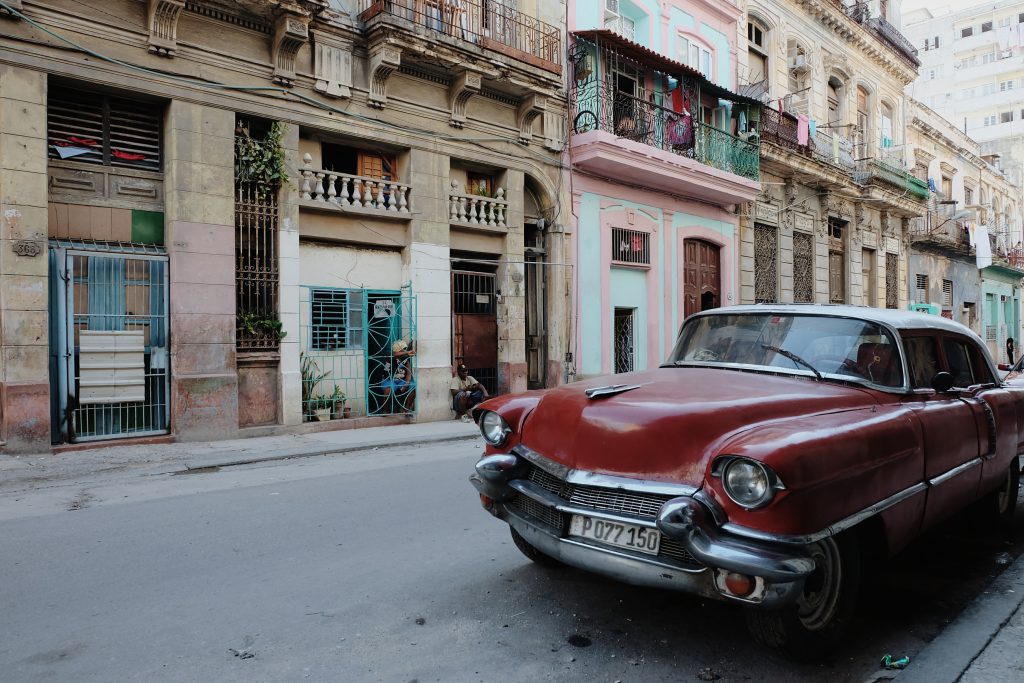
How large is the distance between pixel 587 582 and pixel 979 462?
2.52 meters

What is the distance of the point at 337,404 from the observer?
11.8 metres

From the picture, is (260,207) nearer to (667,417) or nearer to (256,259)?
(256,259)

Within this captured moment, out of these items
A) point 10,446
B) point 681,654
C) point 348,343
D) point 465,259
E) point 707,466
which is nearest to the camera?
point 707,466

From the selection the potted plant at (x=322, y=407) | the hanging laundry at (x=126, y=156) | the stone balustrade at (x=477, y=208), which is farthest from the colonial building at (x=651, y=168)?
the hanging laundry at (x=126, y=156)

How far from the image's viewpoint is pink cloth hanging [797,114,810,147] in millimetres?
20875

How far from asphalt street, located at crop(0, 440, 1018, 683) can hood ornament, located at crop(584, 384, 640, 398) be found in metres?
1.10

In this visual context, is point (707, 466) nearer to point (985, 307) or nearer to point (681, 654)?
point (681, 654)

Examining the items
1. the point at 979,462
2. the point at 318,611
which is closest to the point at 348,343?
the point at 318,611

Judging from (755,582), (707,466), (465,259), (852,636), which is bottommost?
(852,636)

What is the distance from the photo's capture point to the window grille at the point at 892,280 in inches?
1075

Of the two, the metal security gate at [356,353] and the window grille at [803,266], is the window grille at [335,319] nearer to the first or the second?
the metal security gate at [356,353]

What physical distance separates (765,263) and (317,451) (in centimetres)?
1648

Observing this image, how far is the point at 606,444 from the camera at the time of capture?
3.08 metres

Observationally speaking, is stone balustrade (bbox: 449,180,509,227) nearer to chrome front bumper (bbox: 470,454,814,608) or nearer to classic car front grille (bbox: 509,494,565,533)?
classic car front grille (bbox: 509,494,565,533)
